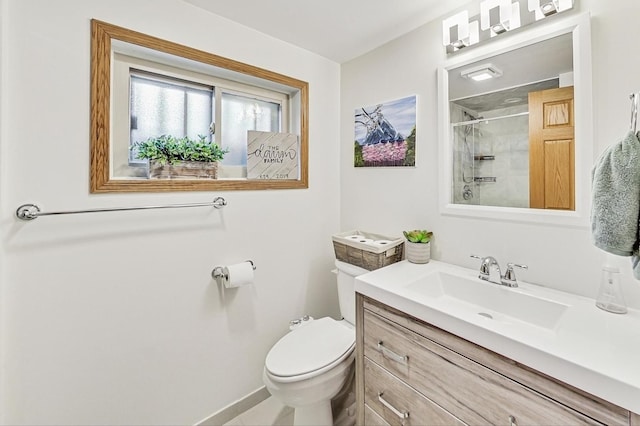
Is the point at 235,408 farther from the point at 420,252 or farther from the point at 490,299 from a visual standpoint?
the point at 490,299

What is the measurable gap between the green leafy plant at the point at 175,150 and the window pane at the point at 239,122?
20 cm

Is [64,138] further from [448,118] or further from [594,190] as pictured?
[594,190]

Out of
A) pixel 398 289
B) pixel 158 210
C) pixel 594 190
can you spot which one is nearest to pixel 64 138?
pixel 158 210

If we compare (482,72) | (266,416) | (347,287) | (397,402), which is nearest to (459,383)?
(397,402)

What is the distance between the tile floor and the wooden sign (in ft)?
4.52

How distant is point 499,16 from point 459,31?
166 millimetres

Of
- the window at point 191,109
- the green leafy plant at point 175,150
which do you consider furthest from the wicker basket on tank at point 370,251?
the green leafy plant at point 175,150

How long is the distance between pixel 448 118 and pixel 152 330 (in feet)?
5.94

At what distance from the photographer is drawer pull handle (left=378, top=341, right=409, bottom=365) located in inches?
42.4

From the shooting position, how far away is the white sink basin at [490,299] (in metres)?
1.07

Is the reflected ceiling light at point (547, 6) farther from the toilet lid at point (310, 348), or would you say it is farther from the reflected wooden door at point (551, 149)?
the toilet lid at point (310, 348)

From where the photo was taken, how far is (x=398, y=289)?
3.80ft

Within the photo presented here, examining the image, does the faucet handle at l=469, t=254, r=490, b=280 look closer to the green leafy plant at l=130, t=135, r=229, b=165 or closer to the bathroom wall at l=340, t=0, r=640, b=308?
the bathroom wall at l=340, t=0, r=640, b=308

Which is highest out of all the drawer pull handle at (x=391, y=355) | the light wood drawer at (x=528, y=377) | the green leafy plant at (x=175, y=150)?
the green leafy plant at (x=175, y=150)
